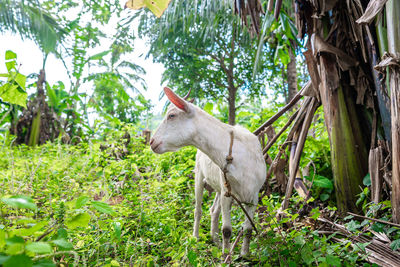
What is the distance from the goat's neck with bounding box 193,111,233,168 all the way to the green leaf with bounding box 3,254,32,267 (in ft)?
5.15

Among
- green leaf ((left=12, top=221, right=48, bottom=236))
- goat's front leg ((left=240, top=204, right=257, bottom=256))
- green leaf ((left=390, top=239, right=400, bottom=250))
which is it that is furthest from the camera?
goat's front leg ((left=240, top=204, right=257, bottom=256))

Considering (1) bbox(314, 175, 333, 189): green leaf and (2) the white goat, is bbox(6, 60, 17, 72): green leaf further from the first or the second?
(1) bbox(314, 175, 333, 189): green leaf

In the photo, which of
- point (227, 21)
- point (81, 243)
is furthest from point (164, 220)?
point (227, 21)

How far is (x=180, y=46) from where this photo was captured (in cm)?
1217

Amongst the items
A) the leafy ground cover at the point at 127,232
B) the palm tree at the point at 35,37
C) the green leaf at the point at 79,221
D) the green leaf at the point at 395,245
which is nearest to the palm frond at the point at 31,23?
the palm tree at the point at 35,37

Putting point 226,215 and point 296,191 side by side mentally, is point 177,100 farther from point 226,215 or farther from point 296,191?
point 296,191

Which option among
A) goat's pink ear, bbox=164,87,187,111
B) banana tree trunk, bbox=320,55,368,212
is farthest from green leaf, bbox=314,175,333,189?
goat's pink ear, bbox=164,87,187,111

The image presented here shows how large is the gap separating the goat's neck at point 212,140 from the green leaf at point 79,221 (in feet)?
4.12

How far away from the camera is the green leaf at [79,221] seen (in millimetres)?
1082

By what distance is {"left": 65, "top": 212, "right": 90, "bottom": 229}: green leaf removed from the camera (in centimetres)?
108

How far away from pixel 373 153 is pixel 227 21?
8.89 m

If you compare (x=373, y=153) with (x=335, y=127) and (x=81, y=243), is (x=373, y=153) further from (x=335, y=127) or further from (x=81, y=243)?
(x=81, y=243)

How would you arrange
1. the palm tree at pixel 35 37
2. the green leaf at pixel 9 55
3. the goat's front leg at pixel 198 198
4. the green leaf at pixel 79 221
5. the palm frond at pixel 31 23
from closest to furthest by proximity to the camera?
the green leaf at pixel 79 221, the green leaf at pixel 9 55, the goat's front leg at pixel 198 198, the palm tree at pixel 35 37, the palm frond at pixel 31 23

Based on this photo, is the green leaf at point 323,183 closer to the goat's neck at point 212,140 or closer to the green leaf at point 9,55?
the goat's neck at point 212,140
